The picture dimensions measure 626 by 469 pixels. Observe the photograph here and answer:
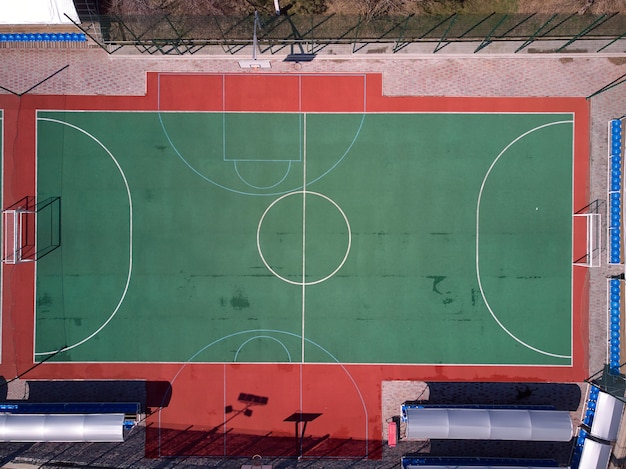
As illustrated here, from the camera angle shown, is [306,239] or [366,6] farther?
[306,239]

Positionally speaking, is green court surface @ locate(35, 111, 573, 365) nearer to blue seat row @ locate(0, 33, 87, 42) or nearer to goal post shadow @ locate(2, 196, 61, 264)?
goal post shadow @ locate(2, 196, 61, 264)

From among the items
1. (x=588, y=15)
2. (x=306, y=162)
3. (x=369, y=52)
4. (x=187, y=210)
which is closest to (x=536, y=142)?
(x=588, y=15)

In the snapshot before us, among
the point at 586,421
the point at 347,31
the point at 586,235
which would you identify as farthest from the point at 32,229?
the point at 586,421

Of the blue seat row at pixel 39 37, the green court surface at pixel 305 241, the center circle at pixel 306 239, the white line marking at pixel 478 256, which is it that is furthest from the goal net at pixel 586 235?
the blue seat row at pixel 39 37

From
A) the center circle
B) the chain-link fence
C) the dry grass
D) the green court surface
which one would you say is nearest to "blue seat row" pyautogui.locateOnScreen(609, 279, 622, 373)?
the green court surface

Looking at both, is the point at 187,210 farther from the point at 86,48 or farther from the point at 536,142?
the point at 536,142

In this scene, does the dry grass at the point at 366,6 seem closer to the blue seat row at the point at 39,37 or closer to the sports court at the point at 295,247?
the blue seat row at the point at 39,37

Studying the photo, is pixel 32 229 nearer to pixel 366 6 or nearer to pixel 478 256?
pixel 366 6
